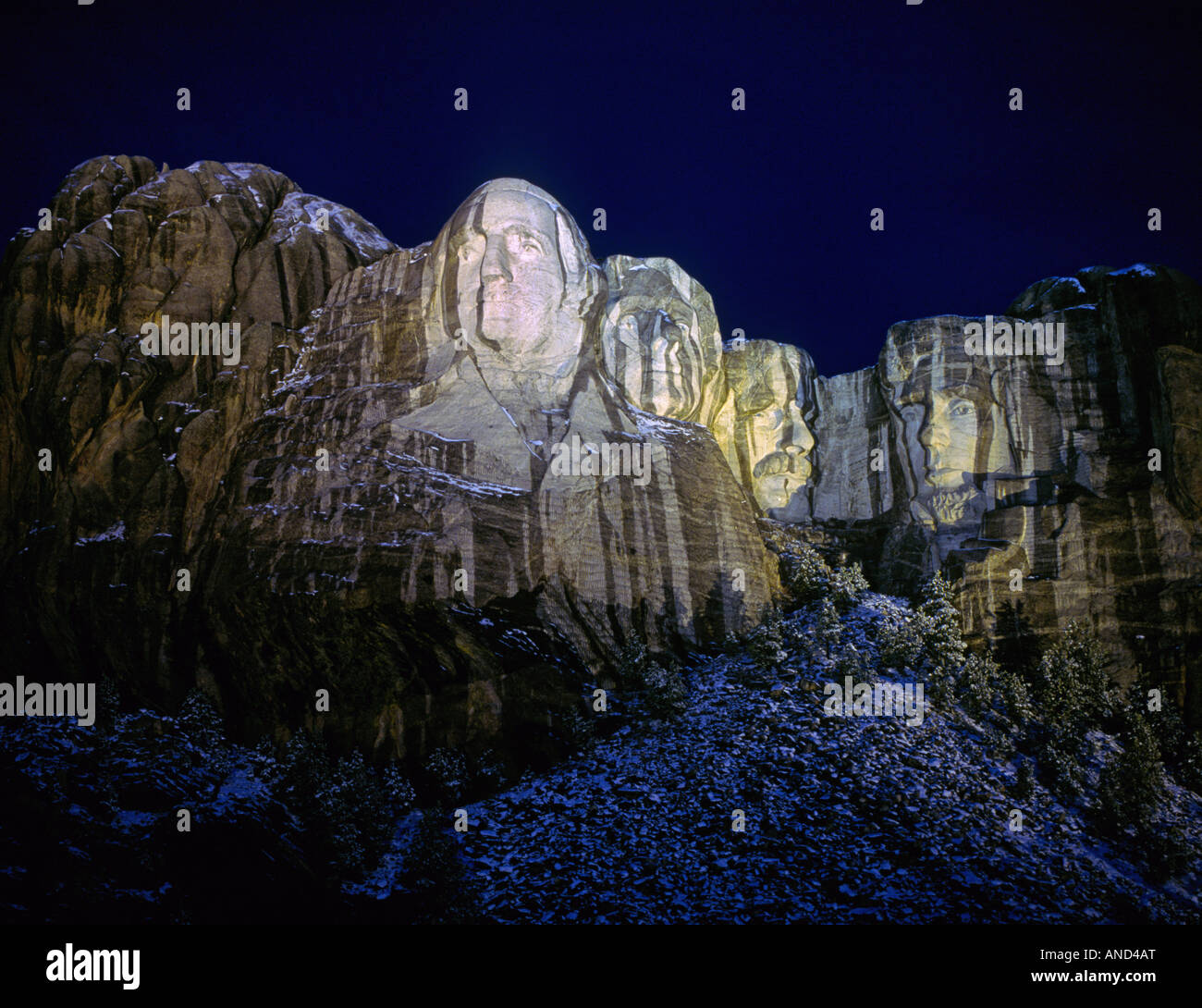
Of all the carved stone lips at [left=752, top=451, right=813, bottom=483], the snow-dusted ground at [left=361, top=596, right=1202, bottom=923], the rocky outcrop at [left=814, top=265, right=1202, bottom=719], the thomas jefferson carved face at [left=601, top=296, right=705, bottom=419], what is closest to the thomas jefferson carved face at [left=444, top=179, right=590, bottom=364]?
the thomas jefferson carved face at [left=601, top=296, right=705, bottom=419]

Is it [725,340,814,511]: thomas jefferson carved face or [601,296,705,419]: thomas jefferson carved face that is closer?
[601,296,705,419]: thomas jefferson carved face

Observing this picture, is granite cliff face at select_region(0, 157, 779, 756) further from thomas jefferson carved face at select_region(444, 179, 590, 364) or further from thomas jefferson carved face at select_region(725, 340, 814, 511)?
thomas jefferson carved face at select_region(725, 340, 814, 511)

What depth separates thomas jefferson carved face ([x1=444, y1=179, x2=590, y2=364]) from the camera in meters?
29.1

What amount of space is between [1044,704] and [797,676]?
691cm

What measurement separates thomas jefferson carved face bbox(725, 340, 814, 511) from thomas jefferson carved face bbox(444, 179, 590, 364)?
1183 cm

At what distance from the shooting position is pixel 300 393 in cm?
2914

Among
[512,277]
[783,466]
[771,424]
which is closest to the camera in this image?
[512,277]

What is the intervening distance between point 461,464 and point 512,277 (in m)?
6.53

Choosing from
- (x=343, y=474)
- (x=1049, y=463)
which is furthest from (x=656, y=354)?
(x=1049, y=463)

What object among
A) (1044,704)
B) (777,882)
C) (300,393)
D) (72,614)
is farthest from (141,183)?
(1044,704)

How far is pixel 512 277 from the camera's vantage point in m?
29.3

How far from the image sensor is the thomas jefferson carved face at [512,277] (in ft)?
95.6

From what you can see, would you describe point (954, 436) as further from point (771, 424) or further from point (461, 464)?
point (461, 464)
